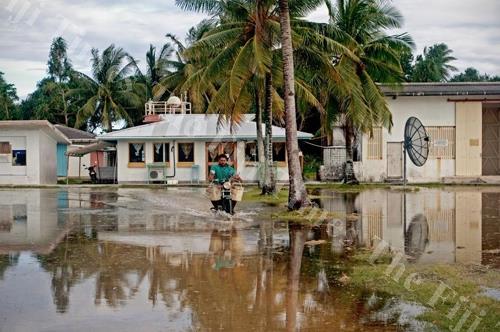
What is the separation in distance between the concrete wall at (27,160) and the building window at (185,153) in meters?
7.27

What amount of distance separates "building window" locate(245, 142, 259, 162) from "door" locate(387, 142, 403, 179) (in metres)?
7.28

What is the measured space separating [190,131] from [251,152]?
3.27 metres

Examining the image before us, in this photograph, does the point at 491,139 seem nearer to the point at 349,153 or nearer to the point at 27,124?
the point at 349,153

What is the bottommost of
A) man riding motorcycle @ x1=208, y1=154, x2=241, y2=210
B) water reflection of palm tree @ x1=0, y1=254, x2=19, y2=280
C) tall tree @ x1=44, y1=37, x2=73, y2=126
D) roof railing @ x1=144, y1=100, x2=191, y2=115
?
water reflection of palm tree @ x1=0, y1=254, x2=19, y2=280

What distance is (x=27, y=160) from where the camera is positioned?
1312 inches

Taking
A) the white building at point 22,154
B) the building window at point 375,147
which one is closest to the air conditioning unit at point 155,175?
the white building at point 22,154

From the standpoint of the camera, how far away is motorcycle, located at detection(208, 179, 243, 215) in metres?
15.7

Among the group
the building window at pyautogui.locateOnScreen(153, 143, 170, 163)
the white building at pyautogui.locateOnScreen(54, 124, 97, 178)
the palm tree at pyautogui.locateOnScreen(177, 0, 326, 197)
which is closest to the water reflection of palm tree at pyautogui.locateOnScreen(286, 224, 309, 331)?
the palm tree at pyautogui.locateOnScreen(177, 0, 326, 197)

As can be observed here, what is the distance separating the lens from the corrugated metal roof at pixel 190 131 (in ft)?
105

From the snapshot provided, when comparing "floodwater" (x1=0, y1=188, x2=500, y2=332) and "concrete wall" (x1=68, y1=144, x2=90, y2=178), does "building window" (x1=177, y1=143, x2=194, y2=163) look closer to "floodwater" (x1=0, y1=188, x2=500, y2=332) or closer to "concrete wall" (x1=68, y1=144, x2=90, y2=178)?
"concrete wall" (x1=68, y1=144, x2=90, y2=178)

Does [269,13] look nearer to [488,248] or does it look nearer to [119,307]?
[488,248]

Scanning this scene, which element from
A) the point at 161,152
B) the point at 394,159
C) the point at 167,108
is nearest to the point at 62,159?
the point at 167,108

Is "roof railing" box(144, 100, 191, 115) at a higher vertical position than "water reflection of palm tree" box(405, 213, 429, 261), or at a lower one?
higher

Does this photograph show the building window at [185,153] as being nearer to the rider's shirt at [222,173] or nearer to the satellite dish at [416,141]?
the satellite dish at [416,141]
